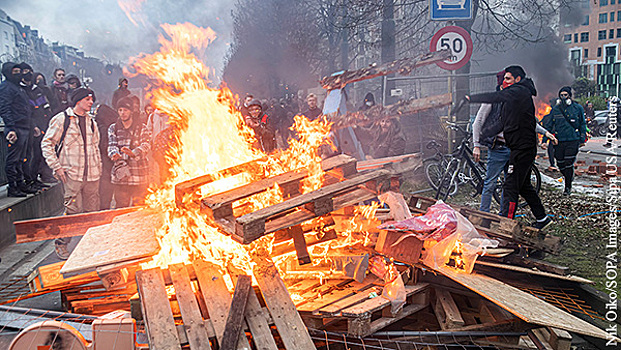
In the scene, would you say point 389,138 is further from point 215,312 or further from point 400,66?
point 215,312

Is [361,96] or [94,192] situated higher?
[361,96]

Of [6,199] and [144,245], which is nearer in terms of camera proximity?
[144,245]

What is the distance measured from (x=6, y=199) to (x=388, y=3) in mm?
13317

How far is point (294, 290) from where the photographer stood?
12.8 feet

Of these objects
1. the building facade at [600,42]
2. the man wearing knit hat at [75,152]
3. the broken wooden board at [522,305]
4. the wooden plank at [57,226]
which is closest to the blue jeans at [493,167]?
the broken wooden board at [522,305]

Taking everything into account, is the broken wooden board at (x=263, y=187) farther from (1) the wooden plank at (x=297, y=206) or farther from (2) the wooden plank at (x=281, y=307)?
(2) the wooden plank at (x=281, y=307)

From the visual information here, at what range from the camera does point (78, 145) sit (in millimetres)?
6273

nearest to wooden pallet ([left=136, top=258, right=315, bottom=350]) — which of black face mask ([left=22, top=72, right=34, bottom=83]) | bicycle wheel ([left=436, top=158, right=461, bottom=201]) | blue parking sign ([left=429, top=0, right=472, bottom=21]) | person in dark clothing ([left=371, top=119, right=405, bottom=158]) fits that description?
bicycle wheel ([left=436, top=158, right=461, bottom=201])

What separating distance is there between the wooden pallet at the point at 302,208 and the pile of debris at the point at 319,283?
13mm

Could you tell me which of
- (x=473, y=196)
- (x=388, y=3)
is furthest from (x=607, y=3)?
(x=473, y=196)

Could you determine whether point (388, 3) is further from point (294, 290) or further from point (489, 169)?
A: point (294, 290)

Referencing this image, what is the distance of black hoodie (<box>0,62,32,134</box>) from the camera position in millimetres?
7742

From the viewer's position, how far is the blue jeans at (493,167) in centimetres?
664

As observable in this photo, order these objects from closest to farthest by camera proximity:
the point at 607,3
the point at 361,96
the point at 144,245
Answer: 1. the point at 144,245
2. the point at 361,96
3. the point at 607,3
